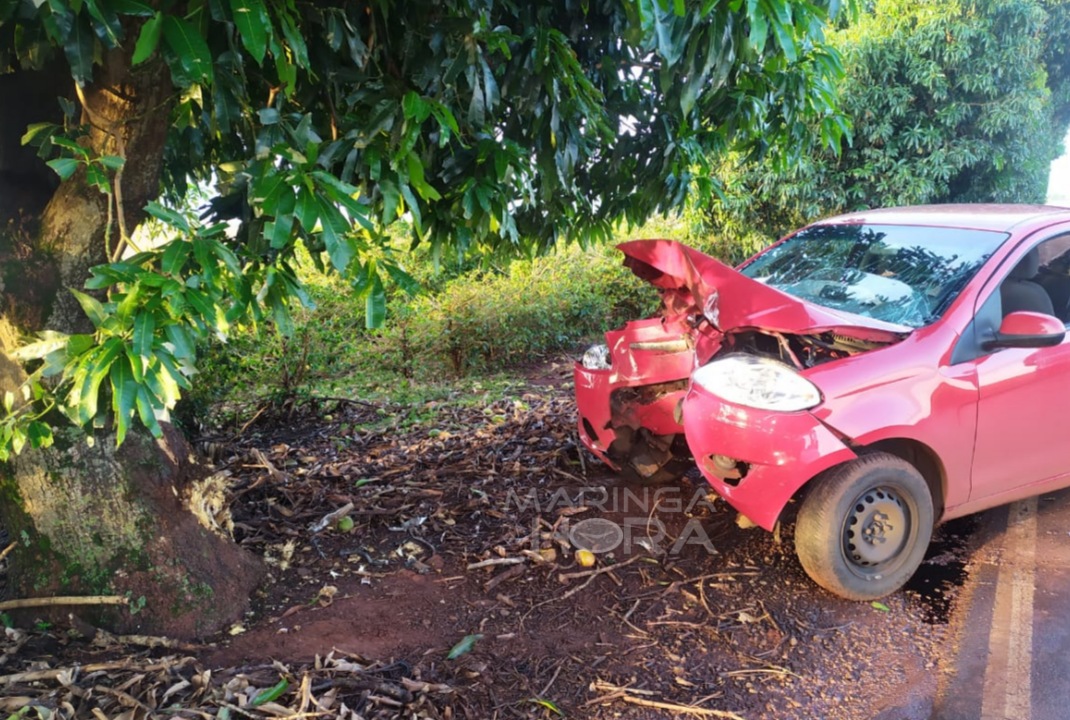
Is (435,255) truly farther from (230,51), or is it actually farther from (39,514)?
(39,514)

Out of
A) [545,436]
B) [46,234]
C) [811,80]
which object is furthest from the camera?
[545,436]

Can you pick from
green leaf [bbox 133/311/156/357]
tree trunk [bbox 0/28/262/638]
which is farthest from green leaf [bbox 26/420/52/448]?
green leaf [bbox 133/311/156/357]

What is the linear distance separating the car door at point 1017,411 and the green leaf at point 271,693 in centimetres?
330

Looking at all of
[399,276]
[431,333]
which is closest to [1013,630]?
[399,276]

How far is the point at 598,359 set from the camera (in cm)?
453

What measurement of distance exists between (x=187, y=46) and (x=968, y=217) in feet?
13.1

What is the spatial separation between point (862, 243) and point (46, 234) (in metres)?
4.20

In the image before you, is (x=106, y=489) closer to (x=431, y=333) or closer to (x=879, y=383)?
(x=879, y=383)

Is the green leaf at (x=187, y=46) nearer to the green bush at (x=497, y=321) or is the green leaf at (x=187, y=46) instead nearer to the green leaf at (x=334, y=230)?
the green leaf at (x=334, y=230)

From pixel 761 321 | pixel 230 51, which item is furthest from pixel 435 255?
pixel 761 321

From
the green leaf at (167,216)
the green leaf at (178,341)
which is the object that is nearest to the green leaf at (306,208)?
the green leaf at (167,216)

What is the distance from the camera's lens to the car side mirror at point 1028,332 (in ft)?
10.9

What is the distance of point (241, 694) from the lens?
2.63 meters

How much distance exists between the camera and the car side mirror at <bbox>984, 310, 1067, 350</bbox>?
331 cm
